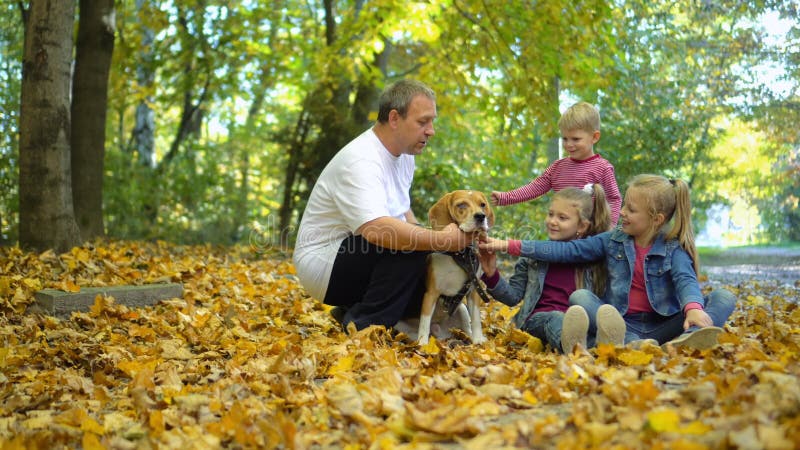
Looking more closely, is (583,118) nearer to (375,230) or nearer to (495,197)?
(495,197)

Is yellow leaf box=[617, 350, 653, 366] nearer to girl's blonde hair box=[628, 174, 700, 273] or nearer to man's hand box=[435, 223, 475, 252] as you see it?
girl's blonde hair box=[628, 174, 700, 273]

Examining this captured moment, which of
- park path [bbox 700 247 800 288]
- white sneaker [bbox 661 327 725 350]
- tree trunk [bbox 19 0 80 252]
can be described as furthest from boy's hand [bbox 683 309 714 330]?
tree trunk [bbox 19 0 80 252]

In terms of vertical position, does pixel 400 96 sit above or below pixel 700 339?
above

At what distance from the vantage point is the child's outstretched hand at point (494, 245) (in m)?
4.20

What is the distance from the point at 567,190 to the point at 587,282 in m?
0.59

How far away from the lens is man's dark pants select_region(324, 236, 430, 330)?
4473 millimetres

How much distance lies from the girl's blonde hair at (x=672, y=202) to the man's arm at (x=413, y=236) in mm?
1073

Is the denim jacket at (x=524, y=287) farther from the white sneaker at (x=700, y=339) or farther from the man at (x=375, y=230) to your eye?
the white sneaker at (x=700, y=339)

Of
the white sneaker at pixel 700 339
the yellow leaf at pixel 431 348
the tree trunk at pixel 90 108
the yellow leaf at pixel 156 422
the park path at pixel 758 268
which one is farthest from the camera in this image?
the park path at pixel 758 268

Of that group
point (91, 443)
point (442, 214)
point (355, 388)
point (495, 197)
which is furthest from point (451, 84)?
point (91, 443)

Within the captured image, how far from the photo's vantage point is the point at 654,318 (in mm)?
4277

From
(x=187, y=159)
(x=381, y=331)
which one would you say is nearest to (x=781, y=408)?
(x=381, y=331)

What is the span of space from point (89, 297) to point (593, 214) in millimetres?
3715

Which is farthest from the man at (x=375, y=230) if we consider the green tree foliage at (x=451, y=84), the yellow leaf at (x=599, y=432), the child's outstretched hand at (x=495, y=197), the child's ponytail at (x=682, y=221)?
the green tree foliage at (x=451, y=84)
